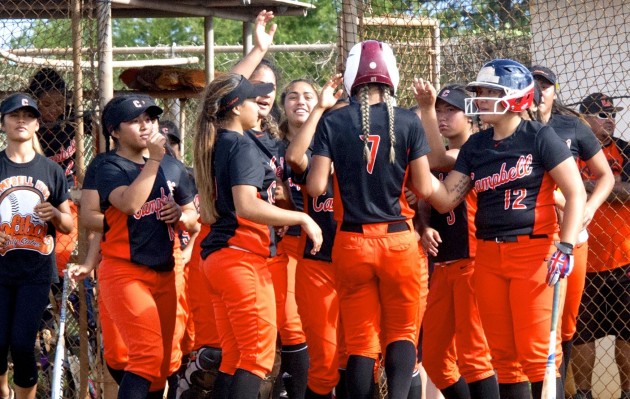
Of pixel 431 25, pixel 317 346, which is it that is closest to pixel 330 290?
pixel 317 346

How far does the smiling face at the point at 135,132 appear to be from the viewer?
17.2 feet

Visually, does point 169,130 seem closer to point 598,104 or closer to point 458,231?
point 458,231

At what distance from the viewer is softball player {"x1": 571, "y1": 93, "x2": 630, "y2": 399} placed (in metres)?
6.21

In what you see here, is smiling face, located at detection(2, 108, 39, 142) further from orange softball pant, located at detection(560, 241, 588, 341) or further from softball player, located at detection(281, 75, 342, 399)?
orange softball pant, located at detection(560, 241, 588, 341)

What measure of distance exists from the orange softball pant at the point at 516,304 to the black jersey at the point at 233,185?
3.59ft

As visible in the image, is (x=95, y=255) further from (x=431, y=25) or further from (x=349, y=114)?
(x=431, y=25)

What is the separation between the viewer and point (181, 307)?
5.44 m

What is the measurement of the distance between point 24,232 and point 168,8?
68.5 inches

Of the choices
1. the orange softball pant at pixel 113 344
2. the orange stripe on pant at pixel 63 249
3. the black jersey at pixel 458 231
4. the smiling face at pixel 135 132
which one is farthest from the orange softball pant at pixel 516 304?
the orange stripe on pant at pixel 63 249

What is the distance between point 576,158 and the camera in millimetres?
5500

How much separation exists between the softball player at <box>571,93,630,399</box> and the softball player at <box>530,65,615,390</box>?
57 cm

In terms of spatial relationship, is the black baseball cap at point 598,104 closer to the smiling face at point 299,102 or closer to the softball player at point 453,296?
the softball player at point 453,296

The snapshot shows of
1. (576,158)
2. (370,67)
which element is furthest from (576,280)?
(370,67)

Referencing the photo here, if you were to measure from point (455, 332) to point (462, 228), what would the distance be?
56cm
